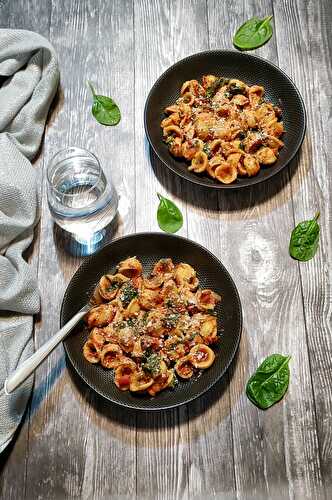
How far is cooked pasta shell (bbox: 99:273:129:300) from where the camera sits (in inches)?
74.9

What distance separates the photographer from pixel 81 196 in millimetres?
1945

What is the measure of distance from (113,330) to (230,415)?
1.35ft

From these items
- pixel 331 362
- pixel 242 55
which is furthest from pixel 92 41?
pixel 331 362

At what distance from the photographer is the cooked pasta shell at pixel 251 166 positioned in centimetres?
204

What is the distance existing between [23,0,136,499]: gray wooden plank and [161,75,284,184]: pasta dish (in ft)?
0.67

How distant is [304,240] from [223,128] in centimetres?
44

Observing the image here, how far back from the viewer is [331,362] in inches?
75.4

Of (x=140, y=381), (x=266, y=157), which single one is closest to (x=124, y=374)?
(x=140, y=381)

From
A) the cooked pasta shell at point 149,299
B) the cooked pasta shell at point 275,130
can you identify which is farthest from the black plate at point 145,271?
the cooked pasta shell at point 275,130

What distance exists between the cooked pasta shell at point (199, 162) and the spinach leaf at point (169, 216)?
0.13 m

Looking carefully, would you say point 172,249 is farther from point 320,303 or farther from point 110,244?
point 320,303

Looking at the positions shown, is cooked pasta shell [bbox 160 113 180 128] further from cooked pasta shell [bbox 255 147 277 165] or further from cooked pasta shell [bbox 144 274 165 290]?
A: cooked pasta shell [bbox 144 274 165 290]

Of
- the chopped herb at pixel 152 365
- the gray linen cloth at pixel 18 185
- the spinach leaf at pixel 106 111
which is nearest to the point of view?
the chopped herb at pixel 152 365

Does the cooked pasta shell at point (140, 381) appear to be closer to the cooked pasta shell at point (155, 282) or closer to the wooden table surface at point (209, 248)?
the wooden table surface at point (209, 248)
